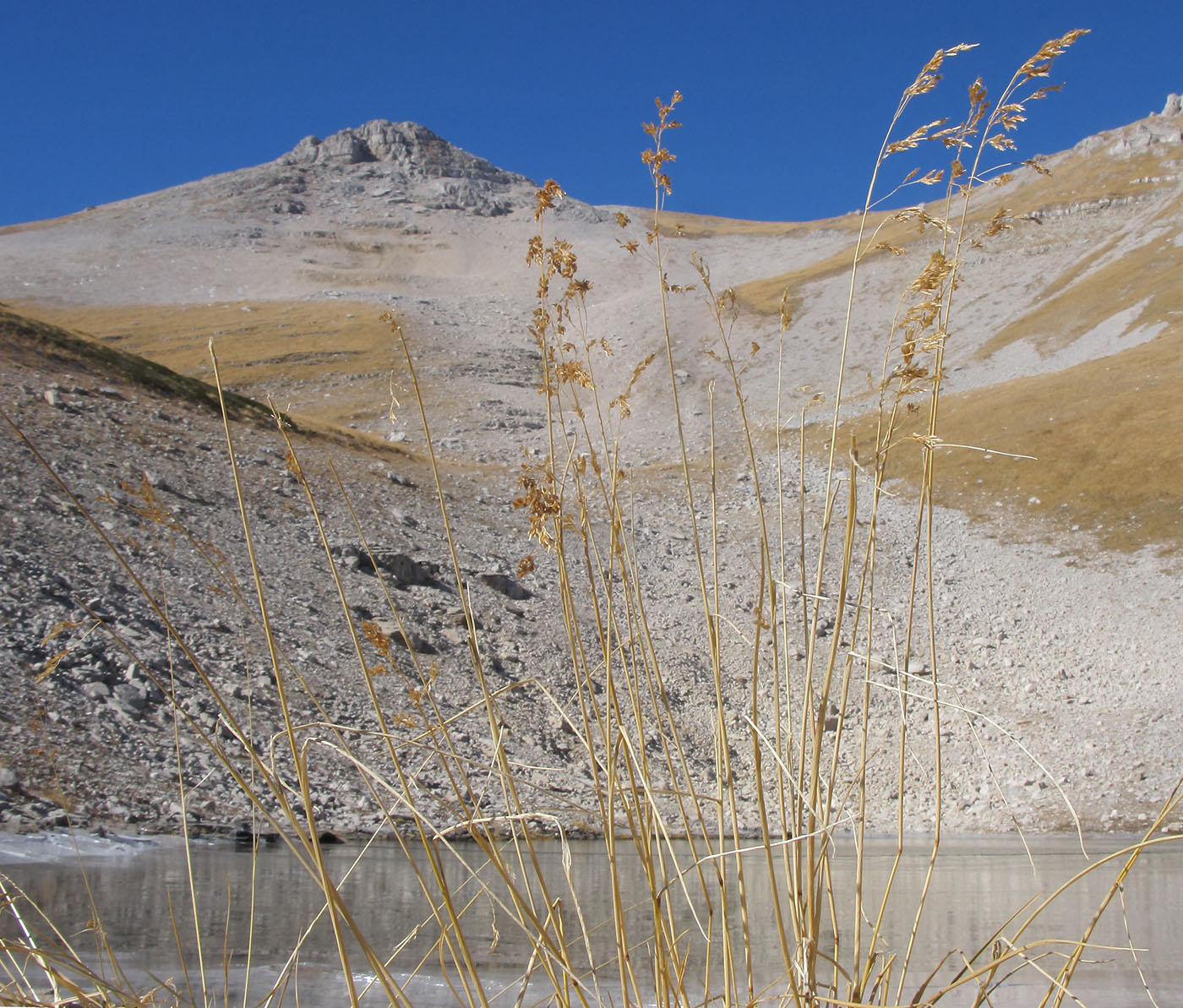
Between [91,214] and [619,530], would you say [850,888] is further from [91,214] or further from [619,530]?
[91,214]

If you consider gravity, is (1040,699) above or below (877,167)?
below

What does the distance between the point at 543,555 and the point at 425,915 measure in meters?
13.7

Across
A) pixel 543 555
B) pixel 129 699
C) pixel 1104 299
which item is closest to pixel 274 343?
pixel 543 555

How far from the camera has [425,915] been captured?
698 cm

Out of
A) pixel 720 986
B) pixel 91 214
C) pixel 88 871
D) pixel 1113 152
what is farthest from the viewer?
pixel 91 214

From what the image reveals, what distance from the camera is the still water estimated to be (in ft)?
17.2

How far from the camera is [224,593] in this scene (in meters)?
13.2

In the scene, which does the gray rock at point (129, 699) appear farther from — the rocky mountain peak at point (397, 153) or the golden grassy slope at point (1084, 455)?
the rocky mountain peak at point (397, 153)

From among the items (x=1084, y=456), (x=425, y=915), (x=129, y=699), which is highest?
(x=1084, y=456)

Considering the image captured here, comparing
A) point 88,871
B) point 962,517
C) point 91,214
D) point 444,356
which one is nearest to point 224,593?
point 88,871

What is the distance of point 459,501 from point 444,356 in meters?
27.8

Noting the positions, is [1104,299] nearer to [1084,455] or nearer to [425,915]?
[1084,455]

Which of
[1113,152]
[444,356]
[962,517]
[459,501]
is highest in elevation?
[1113,152]

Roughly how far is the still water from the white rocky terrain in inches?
37.1
